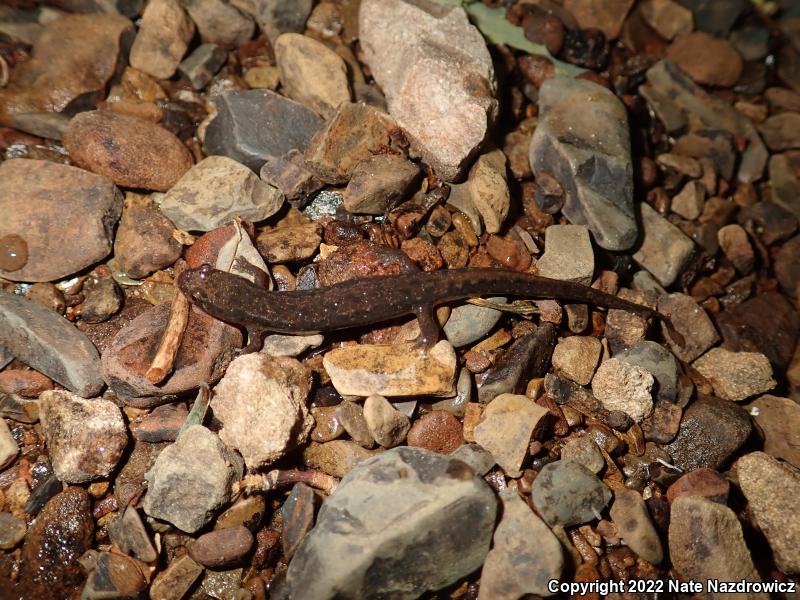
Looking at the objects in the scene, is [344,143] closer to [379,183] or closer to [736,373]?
[379,183]

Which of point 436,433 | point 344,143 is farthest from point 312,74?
point 436,433

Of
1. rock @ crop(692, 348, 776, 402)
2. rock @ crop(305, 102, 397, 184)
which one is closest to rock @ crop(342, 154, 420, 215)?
rock @ crop(305, 102, 397, 184)

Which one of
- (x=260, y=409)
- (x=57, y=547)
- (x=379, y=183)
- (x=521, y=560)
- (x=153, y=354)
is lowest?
(x=57, y=547)

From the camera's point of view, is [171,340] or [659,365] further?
[659,365]

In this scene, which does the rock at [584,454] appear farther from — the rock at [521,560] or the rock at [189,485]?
the rock at [189,485]

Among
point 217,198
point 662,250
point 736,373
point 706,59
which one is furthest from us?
point 706,59

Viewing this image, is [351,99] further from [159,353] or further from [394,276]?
[159,353]

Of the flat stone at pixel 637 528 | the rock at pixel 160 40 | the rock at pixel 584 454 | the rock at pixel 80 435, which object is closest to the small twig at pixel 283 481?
the rock at pixel 80 435
